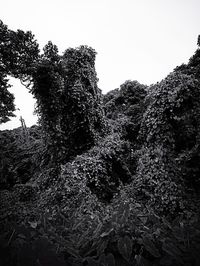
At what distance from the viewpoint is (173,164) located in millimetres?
7031

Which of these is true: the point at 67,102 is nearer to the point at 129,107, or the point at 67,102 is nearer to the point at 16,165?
the point at 129,107

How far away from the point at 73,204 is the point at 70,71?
223 inches

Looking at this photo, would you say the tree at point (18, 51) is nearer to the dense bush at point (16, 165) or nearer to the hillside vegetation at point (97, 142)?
the hillside vegetation at point (97, 142)

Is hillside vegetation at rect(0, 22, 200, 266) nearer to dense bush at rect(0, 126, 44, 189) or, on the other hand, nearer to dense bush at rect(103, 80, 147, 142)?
dense bush at rect(103, 80, 147, 142)

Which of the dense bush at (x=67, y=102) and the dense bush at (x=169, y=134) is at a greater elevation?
the dense bush at (x=67, y=102)

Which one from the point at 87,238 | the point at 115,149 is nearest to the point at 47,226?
the point at 87,238

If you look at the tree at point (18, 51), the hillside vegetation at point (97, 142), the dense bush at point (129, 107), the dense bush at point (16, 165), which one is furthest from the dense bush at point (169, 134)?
the dense bush at point (16, 165)

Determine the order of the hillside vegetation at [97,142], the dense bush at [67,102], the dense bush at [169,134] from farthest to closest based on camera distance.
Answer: the dense bush at [67,102] < the dense bush at [169,134] < the hillside vegetation at [97,142]

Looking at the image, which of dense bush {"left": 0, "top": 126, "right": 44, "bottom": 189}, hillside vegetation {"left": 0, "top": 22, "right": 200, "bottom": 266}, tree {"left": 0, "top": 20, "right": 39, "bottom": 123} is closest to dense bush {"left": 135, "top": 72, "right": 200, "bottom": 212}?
hillside vegetation {"left": 0, "top": 22, "right": 200, "bottom": 266}

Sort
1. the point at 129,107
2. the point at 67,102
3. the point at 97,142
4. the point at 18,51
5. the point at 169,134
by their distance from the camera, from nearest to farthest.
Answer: the point at 169,134, the point at 97,142, the point at 67,102, the point at 18,51, the point at 129,107

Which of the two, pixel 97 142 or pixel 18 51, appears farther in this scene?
pixel 18 51

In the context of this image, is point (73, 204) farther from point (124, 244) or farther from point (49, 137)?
point (124, 244)

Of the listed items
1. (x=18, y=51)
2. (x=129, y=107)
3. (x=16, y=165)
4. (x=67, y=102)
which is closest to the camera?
(x=67, y=102)

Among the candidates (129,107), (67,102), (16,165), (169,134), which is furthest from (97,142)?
(16,165)
